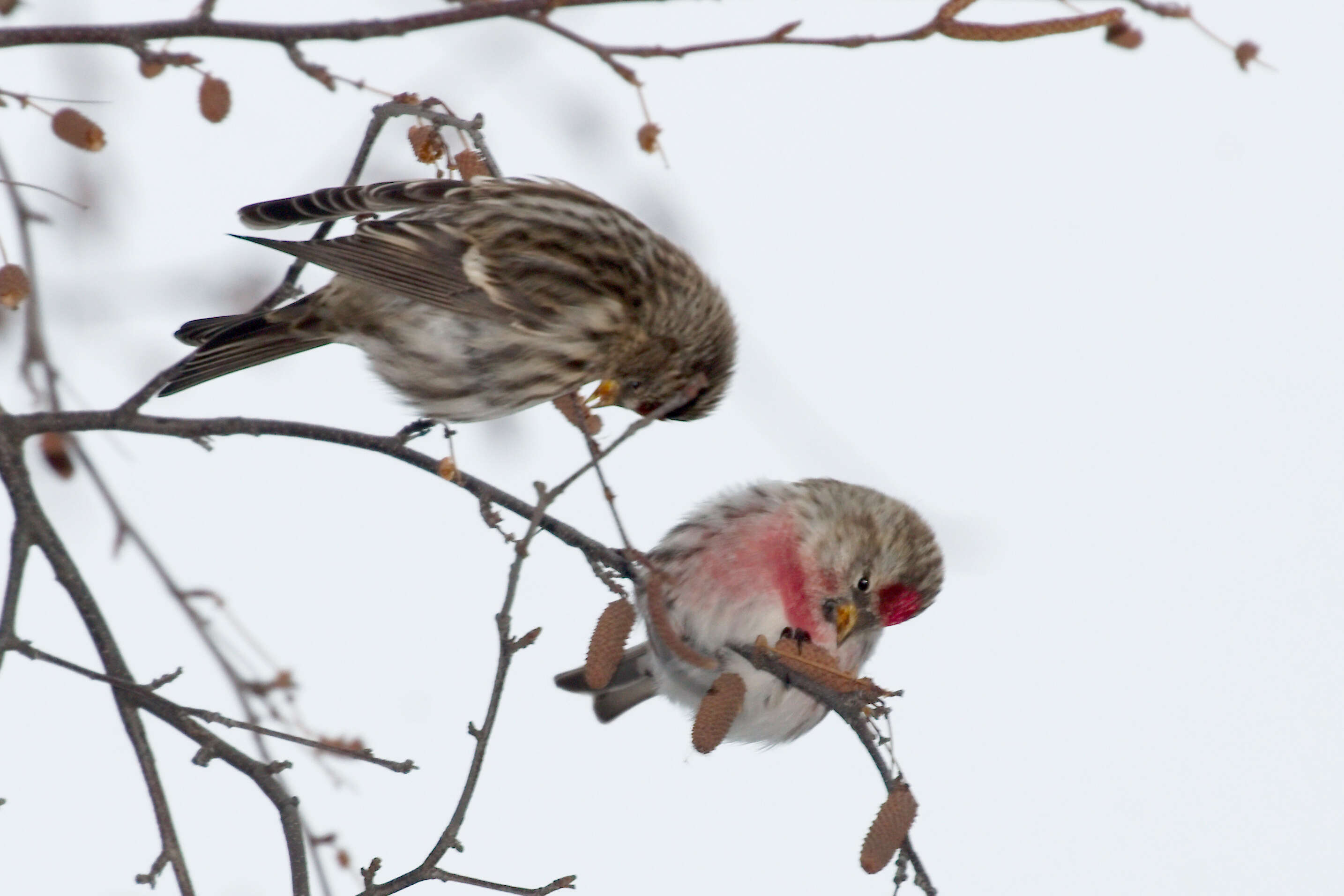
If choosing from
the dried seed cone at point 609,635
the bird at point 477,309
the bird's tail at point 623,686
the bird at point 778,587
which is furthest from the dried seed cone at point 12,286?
the bird's tail at point 623,686

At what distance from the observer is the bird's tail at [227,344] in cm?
A: 340

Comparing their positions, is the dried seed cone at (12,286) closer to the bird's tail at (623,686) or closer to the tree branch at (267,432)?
the tree branch at (267,432)

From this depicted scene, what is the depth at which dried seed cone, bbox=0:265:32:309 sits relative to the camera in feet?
8.80

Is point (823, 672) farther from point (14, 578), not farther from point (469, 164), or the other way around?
point (14, 578)

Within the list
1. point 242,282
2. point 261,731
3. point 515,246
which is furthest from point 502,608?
point 242,282

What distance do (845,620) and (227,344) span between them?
1650mm

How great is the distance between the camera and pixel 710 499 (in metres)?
4.00

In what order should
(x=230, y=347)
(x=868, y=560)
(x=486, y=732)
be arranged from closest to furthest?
1. (x=486, y=732)
2. (x=230, y=347)
3. (x=868, y=560)

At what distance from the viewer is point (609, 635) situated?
2537mm

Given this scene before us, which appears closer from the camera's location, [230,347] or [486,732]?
[486,732]

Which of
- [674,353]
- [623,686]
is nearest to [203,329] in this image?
[674,353]

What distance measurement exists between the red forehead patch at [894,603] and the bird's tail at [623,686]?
619 millimetres

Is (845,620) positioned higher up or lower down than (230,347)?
lower down

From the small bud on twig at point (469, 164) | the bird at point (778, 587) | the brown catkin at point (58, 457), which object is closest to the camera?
the small bud on twig at point (469, 164)
